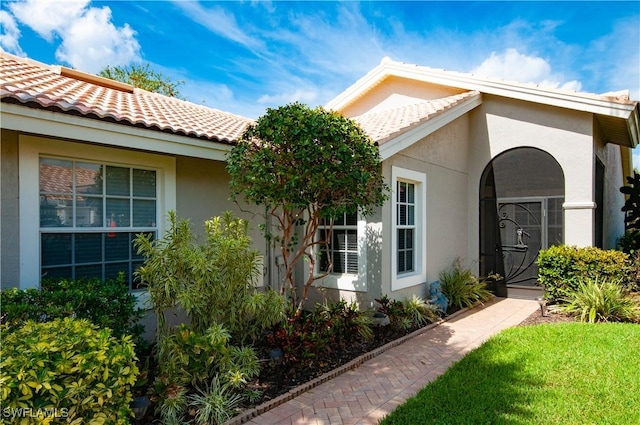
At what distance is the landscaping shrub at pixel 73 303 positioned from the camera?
4297 mm

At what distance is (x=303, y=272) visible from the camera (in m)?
9.20

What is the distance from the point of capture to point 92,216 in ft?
19.7

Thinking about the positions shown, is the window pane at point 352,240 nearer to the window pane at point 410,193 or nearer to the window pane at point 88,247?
the window pane at point 410,193

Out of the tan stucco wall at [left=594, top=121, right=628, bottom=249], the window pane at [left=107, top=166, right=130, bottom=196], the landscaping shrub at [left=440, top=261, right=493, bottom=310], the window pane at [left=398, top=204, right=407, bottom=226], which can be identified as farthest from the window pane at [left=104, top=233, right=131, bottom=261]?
the tan stucco wall at [left=594, top=121, right=628, bottom=249]

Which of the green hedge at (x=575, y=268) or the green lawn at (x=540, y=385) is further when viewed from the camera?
the green hedge at (x=575, y=268)

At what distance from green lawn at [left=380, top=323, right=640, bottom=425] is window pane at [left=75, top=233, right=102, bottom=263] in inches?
200

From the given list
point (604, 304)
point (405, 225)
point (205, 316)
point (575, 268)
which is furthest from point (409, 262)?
point (205, 316)

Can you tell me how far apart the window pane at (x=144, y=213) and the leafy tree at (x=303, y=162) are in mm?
1539

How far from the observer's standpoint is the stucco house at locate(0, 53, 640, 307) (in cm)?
530

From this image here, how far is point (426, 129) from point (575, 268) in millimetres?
5222

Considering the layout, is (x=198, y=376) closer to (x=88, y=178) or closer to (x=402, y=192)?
(x=88, y=178)

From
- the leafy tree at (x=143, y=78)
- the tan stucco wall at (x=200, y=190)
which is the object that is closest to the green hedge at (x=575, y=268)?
the tan stucco wall at (x=200, y=190)

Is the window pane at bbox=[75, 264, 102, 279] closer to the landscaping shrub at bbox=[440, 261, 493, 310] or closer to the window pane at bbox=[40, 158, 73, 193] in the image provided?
the window pane at bbox=[40, 158, 73, 193]

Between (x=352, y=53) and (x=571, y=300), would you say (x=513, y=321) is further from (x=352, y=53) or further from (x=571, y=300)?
(x=352, y=53)
